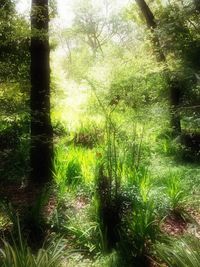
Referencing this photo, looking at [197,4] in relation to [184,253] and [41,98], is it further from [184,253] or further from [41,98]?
[184,253]

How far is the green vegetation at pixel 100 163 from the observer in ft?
12.9

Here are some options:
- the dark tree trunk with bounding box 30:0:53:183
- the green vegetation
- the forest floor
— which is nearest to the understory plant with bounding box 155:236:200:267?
the green vegetation

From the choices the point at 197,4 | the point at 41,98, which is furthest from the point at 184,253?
the point at 197,4

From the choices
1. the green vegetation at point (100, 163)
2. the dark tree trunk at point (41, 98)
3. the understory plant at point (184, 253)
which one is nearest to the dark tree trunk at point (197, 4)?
the green vegetation at point (100, 163)

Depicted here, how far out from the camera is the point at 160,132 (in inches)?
375

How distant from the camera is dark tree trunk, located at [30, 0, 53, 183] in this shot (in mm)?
5988

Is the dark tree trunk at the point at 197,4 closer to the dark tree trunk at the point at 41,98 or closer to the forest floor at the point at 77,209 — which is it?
the dark tree trunk at the point at 41,98

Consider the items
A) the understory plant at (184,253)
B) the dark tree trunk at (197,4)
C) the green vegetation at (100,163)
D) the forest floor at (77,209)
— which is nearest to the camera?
the understory plant at (184,253)

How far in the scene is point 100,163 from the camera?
16.3ft

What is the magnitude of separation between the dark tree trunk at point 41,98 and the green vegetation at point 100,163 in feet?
0.06

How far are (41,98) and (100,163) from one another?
1.95 meters

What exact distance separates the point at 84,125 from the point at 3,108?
5.00 metres

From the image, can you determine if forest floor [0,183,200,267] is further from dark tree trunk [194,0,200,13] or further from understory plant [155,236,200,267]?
dark tree trunk [194,0,200,13]

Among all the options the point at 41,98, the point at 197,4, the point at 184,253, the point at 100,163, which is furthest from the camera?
the point at 41,98
